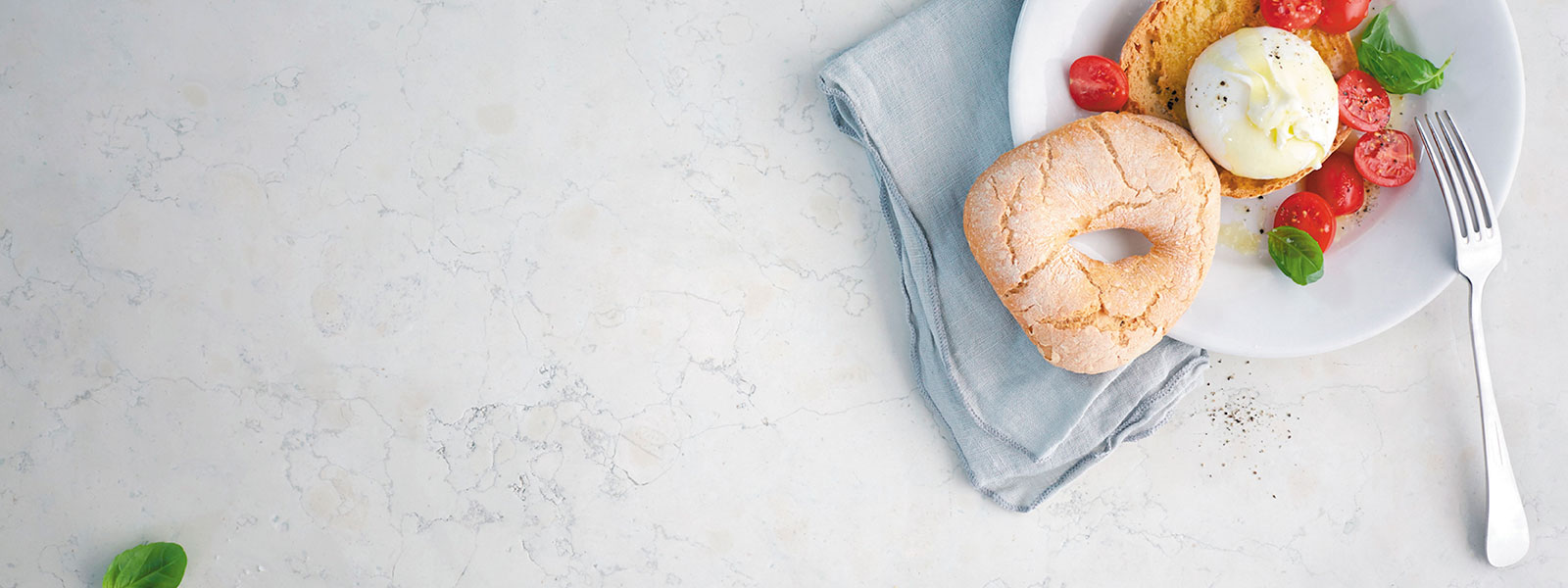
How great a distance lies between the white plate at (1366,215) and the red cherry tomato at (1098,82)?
0.03m

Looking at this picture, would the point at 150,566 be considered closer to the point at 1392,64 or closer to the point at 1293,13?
the point at 1293,13

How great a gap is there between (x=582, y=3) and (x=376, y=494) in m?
1.14

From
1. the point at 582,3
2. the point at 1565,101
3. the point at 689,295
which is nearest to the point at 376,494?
the point at 689,295

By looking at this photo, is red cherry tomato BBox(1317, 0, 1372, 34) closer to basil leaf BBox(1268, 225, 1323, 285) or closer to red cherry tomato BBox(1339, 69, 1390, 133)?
red cherry tomato BBox(1339, 69, 1390, 133)

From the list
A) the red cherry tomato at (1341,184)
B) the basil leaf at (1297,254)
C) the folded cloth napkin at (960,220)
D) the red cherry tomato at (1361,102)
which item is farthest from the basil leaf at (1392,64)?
the folded cloth napkin at (960,220)

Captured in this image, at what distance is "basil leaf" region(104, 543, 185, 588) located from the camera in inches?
68.7

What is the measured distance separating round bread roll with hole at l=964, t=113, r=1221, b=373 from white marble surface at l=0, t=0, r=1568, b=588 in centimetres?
34

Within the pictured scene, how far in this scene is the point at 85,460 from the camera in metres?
1.82

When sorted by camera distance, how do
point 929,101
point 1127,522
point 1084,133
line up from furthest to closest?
point 1127,522
point 929,101
point 1084,133

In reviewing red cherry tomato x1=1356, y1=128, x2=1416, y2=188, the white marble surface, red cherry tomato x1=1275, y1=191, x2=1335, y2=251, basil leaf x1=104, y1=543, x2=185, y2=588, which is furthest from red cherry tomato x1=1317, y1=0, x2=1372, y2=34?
basil leaf x1=104, y1=543, x2=185, y2=588

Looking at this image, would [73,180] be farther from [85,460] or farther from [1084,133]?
[1084,133]

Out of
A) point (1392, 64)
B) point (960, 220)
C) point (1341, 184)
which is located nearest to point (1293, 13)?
point (1392, 64)

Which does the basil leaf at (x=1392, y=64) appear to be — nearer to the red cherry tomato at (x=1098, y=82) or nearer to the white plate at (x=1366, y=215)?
the white plate at (x=1366, y=215)

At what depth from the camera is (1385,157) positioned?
5.56ft
